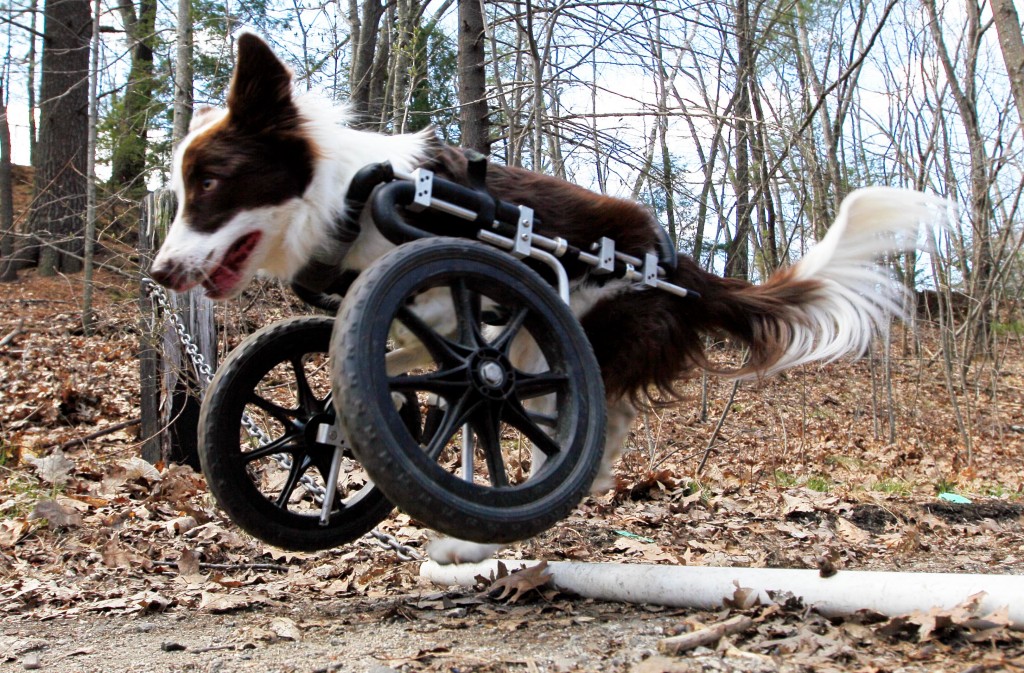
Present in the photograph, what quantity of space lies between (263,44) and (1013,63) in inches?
265

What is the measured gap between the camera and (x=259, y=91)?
3105mm

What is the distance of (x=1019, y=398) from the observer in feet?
41.5

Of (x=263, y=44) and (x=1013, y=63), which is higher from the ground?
(x=1013, y=63)

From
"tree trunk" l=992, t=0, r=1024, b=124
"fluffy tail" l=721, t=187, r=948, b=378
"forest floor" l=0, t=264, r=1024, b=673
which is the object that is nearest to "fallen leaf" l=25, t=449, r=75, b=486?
"forest floor" l=0, t=264, r=1024, b=673

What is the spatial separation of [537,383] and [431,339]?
369mm

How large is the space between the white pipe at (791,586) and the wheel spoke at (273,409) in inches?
34.3

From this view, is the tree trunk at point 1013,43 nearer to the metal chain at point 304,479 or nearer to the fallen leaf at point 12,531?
the metal chain at point 304,479

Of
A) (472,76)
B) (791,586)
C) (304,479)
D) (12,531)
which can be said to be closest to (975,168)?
(472,76)

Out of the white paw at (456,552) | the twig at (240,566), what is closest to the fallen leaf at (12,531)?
the twig at (240,566)

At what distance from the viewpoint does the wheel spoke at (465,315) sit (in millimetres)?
2736

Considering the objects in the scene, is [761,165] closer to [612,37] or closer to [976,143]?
[612,37]

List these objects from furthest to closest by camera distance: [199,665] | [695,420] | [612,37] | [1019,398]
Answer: [1019,398]
[695,420]
[612,37]
[199,665]

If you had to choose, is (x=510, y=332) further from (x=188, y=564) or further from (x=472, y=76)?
(x=472, y=76)

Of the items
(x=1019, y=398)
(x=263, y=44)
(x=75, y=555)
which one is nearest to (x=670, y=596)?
(x=263, y=44)
